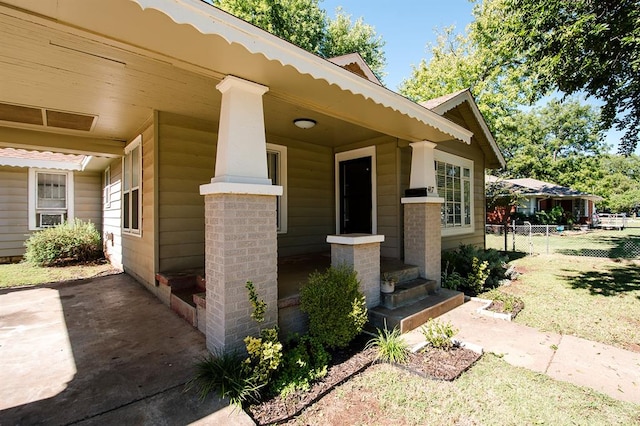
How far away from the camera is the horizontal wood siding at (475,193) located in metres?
7.78

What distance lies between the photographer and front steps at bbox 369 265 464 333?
4074mm

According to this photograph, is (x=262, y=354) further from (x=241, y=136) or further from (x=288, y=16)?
(x=288, y=16)

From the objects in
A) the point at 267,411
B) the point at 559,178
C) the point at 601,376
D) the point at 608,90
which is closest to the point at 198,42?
the point at 267,411

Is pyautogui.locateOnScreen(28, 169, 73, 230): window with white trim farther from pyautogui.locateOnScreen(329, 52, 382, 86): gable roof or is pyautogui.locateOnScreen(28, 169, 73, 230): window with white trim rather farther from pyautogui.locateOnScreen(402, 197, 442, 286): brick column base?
pyautogui.locateOnScreen(402, 197, 442, 286): brick column base

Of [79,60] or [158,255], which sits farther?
[158,255]

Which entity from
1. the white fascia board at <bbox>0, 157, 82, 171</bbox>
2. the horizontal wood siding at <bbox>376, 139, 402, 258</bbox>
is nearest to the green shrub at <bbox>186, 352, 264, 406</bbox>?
the horizontal wood siding at <bbox>376, 139, 402, 258</bbox>

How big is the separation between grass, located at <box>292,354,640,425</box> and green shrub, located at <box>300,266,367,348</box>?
484 mm

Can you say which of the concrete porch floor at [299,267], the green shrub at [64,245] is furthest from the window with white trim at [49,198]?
the concrete porch floor at [299,267]

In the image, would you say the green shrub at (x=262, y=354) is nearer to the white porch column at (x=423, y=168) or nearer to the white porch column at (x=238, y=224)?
the white porch column at (x=238, y=224)

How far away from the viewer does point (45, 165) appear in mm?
9016

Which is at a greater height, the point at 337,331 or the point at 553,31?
the point at 553,31

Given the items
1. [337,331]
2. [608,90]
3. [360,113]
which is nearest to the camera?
[337,331]

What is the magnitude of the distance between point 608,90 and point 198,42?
888 cm

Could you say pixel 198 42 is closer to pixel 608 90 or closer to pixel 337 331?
pixel 337 331
